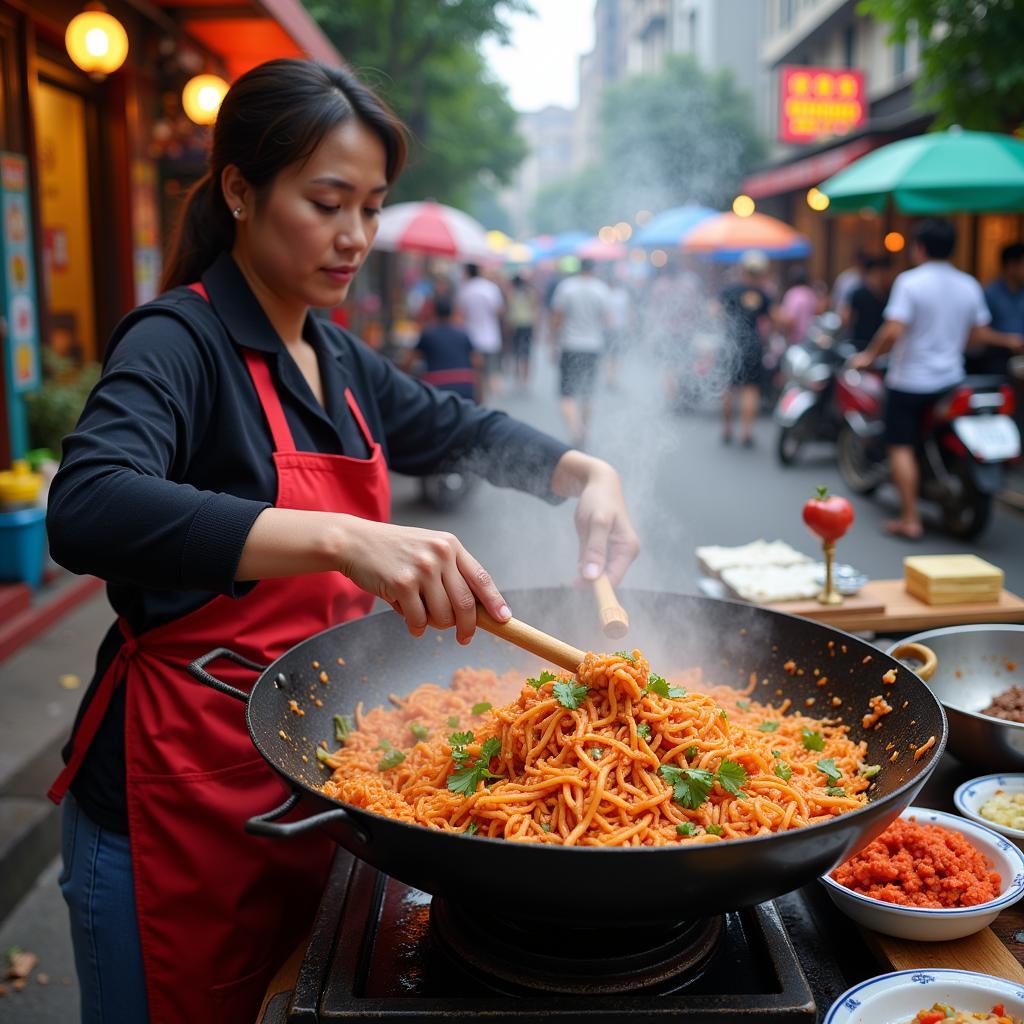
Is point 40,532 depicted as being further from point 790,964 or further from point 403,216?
point 403,216

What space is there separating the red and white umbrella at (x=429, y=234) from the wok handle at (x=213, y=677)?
11.5 m

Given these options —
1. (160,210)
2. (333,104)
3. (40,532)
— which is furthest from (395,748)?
(160,210)

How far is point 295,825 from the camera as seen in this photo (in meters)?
1.27

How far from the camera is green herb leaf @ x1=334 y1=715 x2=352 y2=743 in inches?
78.4

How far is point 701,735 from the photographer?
64.1 inches

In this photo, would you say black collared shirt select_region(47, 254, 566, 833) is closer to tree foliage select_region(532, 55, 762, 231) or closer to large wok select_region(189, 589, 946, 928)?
large wok select_region(189, 589, 946, 928)

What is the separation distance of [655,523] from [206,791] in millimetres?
5889

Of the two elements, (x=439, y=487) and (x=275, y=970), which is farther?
(x=439, y=487)

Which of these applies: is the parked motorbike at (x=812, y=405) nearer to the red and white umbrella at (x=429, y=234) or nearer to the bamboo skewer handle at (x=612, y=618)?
the red and white umbrella at (x=429, y=234)

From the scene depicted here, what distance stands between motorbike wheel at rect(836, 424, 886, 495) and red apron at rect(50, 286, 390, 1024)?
8082mm

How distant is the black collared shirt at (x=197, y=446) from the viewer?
58.7 inches

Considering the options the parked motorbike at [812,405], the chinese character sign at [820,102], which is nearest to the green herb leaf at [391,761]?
the parked motorbike at [812,405]

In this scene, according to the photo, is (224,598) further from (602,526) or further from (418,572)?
(602,526)

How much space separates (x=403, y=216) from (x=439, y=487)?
20.0 feet
